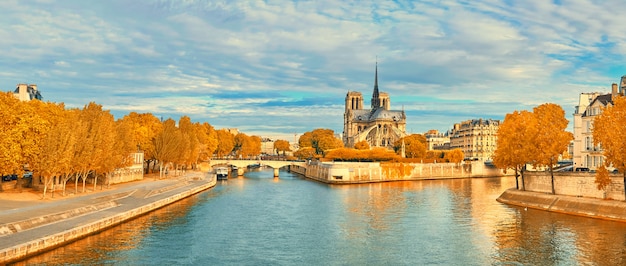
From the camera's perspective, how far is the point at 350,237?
40.2 metres

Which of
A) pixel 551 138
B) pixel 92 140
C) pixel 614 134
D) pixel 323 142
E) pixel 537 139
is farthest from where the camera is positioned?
pixel 323 142

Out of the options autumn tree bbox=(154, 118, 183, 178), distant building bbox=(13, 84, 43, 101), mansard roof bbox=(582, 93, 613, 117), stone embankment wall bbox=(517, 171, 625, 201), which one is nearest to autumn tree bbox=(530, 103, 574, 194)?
stone embankment wall bbox=(517, 171, 625, 201)

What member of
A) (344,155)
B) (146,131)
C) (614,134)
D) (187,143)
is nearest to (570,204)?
(614,134)

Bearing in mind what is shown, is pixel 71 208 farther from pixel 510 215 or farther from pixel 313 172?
pixel 313 172

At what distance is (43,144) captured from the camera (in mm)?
46312

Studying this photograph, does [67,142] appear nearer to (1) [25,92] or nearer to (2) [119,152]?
(2) [119,152]

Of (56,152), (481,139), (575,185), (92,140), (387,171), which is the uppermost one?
(481,139)

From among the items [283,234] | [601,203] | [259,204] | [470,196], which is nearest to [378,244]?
[283,234]

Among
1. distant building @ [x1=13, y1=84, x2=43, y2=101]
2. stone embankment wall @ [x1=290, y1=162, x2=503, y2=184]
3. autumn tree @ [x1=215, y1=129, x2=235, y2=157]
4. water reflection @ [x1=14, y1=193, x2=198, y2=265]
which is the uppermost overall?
distant building @ [x1=13, y1=84, x2=43, y2=101]

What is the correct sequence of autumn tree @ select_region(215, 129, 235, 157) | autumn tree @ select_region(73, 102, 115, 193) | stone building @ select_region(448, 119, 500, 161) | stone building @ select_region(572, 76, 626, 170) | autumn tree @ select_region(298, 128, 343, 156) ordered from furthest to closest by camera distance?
stone building @ select_region(448, 119, 500, 161), autumn tree @ select_region(298, 128, 343, 156), autumn tree @ select_region(215, 129, 235, 157), stone building @ select_region(572, 76, 626, 170), autumn tree @ select_region(73, 102, 115, 193)

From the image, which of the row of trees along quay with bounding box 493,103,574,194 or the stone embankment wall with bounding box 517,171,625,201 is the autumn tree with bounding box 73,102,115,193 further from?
the stone embankment wall with bounding box 517,171,625,201

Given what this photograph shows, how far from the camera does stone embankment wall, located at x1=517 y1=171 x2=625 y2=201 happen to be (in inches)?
1892

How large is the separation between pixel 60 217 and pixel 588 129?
53387 mm

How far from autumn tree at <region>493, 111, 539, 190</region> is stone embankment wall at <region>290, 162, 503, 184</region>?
40.8m
